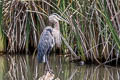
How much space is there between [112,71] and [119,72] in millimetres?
159

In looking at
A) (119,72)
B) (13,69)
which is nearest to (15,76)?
(13,69)

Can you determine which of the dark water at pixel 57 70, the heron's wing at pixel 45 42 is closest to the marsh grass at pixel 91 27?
the dark water at pixel 57 70

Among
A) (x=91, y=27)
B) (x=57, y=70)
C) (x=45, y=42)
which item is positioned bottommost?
(x=57, y=70)

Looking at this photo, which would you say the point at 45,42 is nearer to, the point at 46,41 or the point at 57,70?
the point at 46,41

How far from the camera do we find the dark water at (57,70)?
6750 mm

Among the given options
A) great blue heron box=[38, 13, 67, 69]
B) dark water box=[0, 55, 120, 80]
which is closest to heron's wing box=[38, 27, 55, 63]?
great blue heron box=[38, 13, 67, 69]

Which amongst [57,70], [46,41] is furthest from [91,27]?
[57,70]

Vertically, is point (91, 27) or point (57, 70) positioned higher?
point (91, 27)

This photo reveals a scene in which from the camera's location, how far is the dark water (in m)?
6.75

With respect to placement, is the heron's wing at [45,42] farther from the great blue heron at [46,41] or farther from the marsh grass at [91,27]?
the marsh grass at [91,27]

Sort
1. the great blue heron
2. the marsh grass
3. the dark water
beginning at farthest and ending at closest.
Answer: the great blue heron
the marsh grass
the dark water

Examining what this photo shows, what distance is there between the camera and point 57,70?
23.9 ft

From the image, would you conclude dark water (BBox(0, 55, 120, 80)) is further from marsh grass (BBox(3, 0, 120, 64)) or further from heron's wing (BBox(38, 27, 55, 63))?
heron's wing (BBox(38, 27, 55, 63))

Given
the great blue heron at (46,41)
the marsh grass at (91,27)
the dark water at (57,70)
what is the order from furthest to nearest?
1. the great blue heron at (46,41)
2. the marsh grass at (91,27)
3. the dark water at (57,70)
